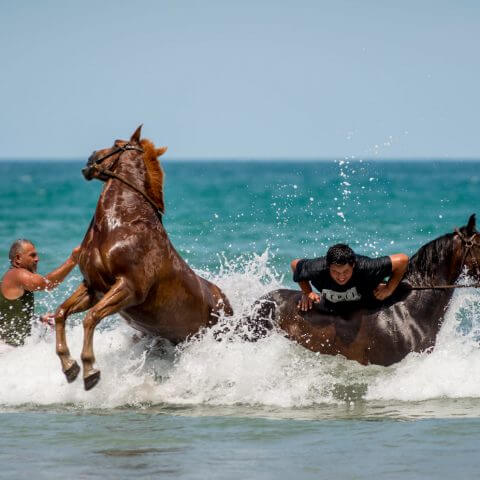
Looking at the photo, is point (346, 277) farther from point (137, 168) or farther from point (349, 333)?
point (137, 168)

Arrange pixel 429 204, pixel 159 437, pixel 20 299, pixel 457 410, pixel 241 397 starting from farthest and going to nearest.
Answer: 1. pixel 429 204
2. pixel 20 299
3. pixel 241 397
4. pixel 457 410
5. pixel 159 437

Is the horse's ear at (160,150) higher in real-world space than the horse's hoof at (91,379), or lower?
higher

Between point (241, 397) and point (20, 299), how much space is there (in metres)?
2.25

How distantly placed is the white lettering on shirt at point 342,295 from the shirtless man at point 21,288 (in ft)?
7.19

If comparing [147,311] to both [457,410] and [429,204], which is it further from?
[429,204]

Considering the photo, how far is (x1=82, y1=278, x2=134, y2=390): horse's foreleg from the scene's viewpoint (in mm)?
8227

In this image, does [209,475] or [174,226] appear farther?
[174,226]

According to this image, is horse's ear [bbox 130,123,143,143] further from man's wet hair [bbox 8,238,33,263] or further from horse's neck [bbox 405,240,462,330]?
horse's neck [bbox 405,240,462,330]

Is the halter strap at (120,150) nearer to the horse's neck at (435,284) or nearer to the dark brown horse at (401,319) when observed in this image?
the dark brown horse at (401,319)

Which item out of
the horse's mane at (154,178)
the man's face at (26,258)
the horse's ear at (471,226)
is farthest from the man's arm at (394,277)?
the man's face at (26,258)

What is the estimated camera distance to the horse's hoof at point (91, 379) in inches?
327

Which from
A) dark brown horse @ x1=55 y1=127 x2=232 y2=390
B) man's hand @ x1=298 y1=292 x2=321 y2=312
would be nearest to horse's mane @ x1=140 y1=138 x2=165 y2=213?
dark brown horse @ x1=55 y1=127 x2=232 y2=390

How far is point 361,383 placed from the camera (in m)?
9.17

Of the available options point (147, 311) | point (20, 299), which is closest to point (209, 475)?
point (147, 311)
